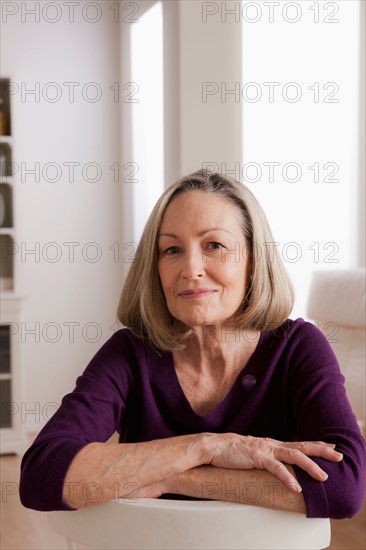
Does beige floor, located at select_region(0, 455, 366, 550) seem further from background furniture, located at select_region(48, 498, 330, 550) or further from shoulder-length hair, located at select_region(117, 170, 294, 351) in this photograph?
background furniture, located at select_region(48, 498, 330, 550)

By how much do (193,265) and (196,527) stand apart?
1.66 ft

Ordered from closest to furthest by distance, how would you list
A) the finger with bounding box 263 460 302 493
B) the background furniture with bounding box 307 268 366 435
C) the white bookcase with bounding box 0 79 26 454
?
1. the finger with bounding box 263 460 302 493
2. the background furniture with bounding box 307 268 366 435
3. the white bookcase with bounding box 0 79 26 454

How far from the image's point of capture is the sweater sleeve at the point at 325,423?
122 cm

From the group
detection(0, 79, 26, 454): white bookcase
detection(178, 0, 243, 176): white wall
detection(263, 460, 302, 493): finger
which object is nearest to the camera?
detection(263, 460, 302, 493): finger

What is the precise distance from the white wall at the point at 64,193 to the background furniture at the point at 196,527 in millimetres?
3678

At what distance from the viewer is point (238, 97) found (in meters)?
3.72

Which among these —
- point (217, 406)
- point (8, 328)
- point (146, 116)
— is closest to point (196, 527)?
point (217, 406)

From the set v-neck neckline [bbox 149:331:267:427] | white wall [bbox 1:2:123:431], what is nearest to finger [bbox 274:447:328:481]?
v-neck neckline [bbox 149:331:267:427]

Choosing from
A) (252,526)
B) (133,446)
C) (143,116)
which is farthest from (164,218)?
(143,116)

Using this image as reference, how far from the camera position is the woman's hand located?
124cm

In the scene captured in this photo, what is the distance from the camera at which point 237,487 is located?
1.24 m

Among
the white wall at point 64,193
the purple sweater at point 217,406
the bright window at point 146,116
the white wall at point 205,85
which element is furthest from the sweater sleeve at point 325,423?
the white wall at point 64,193

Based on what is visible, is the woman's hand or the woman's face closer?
the woman's hand

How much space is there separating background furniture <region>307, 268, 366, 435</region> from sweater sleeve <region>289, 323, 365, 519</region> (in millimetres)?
2016
